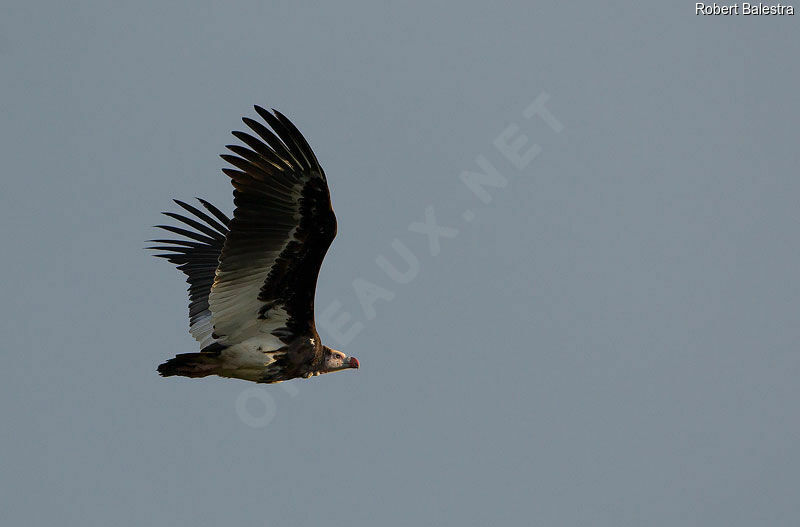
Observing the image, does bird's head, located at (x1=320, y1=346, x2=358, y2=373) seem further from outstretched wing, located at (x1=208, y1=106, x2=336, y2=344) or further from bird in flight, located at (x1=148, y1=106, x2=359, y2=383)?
outstretched wing, located at (x1=208, y1=106, x2=336, y2=344)

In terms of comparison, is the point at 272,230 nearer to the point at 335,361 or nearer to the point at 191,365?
the point at 191,365

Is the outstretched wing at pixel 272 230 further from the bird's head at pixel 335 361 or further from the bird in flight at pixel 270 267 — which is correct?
the bird's head at pixel 335 361

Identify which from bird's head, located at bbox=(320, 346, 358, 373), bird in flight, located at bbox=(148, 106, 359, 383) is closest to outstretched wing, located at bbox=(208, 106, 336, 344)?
bird in flight, located at bbox=(148, 106, 359, 383)

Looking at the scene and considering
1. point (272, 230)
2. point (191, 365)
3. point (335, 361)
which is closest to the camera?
point (272, 230)

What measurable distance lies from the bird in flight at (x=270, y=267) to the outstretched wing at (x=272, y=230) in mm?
13

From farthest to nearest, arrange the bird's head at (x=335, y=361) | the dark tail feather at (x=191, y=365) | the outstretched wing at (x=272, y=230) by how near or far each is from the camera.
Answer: the bird's head at (x=335, y=361) → the dark tail feather at (x=191, y=365) → the outstretched wing at (x=272, y=230)

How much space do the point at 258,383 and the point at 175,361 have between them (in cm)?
156

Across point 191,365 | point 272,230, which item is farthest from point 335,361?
point 272,230

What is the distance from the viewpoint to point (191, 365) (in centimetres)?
1417

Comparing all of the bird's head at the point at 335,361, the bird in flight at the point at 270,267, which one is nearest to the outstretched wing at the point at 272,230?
the bird in flight at the point at 270,267

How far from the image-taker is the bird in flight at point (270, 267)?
1312 centimetres

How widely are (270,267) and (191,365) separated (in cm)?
185

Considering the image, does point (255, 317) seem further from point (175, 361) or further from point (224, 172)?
point (224, 172)

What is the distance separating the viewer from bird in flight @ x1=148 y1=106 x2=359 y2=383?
517 inches
